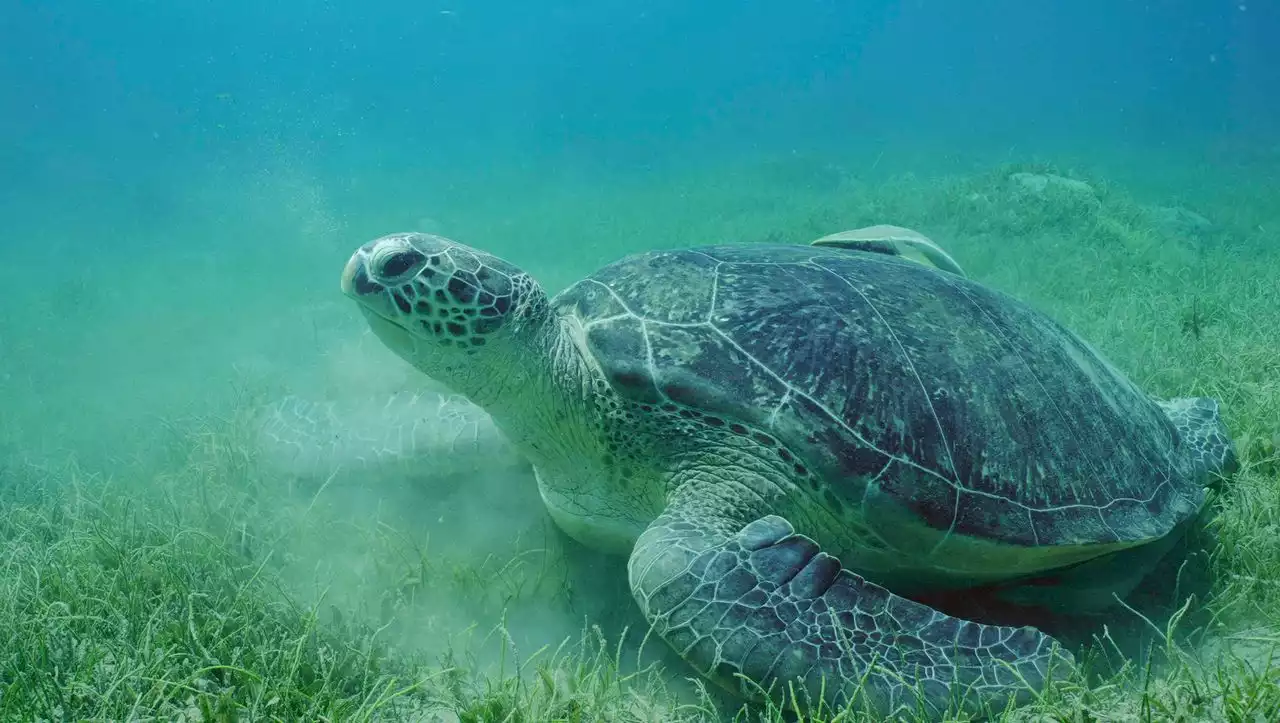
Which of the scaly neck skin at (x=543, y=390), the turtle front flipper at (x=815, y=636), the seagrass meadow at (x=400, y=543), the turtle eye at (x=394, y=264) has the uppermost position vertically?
the turtle eye at (x=394, y=264)

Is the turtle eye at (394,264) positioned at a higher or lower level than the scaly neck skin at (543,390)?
higher

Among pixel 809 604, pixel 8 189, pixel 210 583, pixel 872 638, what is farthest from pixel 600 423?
pixel 8 189

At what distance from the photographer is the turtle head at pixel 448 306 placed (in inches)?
95.5

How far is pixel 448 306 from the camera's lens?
2445mm

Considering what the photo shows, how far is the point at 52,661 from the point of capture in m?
1.81

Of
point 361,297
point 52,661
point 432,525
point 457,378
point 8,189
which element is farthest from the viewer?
point 8,189

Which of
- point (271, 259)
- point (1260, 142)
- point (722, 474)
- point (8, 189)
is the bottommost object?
point (8, 189)

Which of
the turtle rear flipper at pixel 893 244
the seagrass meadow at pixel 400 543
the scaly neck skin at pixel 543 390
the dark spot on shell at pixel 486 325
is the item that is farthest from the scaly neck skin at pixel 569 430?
the turtle rear flipper at pixel 893 244

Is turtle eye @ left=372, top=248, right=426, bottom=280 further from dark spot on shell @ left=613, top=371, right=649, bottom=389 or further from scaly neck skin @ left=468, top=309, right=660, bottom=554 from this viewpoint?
dark spot on shell @ left=613, top=371, right=649, bottom=389

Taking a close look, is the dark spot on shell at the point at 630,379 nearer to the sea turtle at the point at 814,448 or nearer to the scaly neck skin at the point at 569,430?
the sea turtle at the point at 814,448

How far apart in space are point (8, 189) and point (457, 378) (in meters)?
42.3

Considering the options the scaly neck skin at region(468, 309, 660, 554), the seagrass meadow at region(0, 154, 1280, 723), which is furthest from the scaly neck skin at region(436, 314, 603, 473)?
the seagrass meadow at region(0, 154, 1280, 723)

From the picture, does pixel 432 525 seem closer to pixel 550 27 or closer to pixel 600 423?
pixel 600 423

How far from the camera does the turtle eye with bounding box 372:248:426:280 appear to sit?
2.42 m
